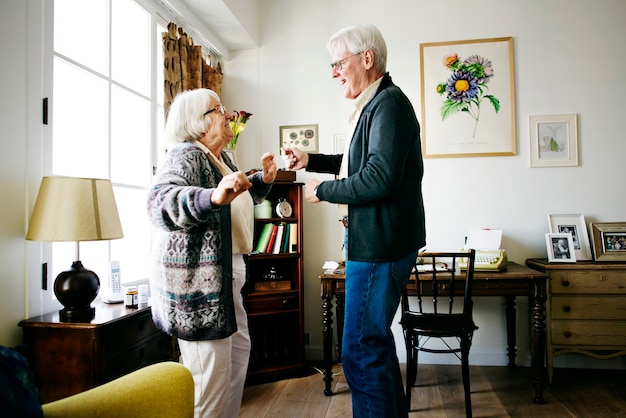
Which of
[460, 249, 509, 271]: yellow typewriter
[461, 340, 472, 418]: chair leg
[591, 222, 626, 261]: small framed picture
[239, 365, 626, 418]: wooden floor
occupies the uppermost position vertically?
[591, 222, 626, 261]: small framed picture

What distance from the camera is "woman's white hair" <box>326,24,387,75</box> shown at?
1660 millimetres

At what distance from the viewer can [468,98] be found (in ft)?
11.5

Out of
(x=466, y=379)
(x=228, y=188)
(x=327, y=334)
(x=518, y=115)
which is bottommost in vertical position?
(x=466, y=379)

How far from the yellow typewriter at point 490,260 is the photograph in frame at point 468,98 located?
0.84 metres

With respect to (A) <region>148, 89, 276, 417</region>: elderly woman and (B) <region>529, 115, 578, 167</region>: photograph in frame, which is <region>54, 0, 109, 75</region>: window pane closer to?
(A) <region>148, 89, 276, 417</region>: elderly woman

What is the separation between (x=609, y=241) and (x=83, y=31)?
141 inches

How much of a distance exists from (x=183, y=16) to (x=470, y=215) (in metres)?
2.54

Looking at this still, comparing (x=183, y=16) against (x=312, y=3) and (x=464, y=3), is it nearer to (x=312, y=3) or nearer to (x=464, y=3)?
(x=312, y=3)

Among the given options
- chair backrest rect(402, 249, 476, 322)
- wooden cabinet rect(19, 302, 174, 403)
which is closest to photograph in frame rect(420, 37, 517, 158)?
chair backrest rect(402, 249, 476, 322)

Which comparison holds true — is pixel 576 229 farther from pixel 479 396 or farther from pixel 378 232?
pixel 378 232

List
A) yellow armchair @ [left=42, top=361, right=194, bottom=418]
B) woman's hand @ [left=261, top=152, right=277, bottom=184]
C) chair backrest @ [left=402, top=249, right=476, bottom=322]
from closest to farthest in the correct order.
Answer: yellow armchair @ [left=42, top=361, right=194, bottom=418] → woman's hand @ [left=261, top=152, right=277, bottom=184] → chair backrest @ [left=402, top=249, right=476, bottom=322]

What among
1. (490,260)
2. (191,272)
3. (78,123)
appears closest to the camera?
(191,272)

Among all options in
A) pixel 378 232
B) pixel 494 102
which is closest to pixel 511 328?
pixel 494 102

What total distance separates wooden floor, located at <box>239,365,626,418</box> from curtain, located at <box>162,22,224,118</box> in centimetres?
192
